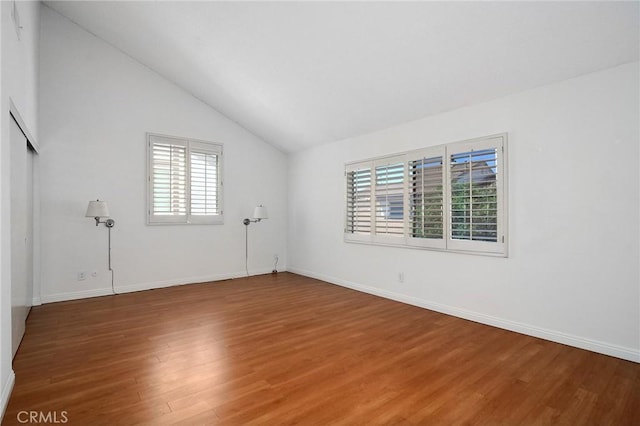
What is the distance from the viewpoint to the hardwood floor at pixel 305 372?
200 centimetres

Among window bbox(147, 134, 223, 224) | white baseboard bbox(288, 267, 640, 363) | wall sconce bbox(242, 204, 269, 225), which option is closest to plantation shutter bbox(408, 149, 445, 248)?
white baseboard bbox(288, 267, 640, 363)

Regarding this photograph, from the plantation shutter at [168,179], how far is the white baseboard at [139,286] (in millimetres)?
A: 1071

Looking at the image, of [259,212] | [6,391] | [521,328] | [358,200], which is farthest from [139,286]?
[521,328]

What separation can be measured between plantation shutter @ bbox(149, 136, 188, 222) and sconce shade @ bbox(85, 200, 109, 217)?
0.79 m

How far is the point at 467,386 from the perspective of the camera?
231 centimetres

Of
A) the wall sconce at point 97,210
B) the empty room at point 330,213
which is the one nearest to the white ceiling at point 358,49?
the empty room at point 330,213

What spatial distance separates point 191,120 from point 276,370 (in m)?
4.77

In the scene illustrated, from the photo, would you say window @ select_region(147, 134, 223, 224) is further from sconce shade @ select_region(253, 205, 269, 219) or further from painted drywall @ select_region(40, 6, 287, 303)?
sconce shade @ select_region(253, 205, 269, 219)

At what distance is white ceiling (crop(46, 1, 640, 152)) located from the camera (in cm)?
271

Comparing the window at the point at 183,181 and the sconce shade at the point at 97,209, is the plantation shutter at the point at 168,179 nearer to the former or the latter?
the window at the point at 183,181

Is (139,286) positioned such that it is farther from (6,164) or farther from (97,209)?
(6,164)

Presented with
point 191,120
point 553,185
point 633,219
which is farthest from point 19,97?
point 633,219

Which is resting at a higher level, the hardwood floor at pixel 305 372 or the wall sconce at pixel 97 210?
the wall sconce at pixel 97 210

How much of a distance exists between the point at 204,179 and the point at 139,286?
208 centimetres
